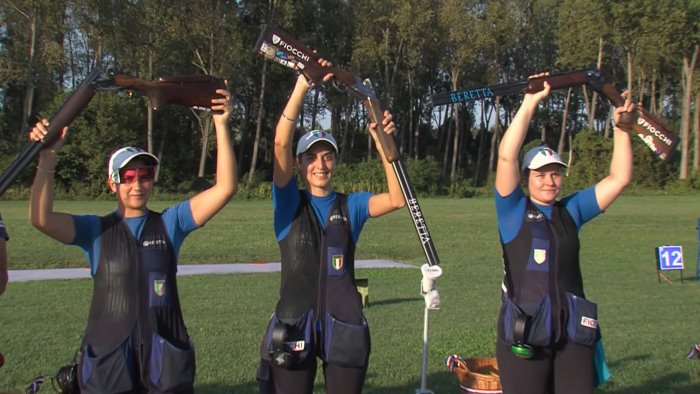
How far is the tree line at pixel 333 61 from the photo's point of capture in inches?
1690

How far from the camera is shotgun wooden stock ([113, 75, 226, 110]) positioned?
370cm

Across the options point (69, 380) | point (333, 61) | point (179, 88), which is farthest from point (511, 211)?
point (333, 61)

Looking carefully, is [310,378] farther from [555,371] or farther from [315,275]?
[555,371]

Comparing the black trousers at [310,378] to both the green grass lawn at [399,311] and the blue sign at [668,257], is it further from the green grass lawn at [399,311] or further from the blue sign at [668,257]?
the blue sign at [668,257]

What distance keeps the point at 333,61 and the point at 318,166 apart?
38.0 metres

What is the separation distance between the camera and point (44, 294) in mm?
11008

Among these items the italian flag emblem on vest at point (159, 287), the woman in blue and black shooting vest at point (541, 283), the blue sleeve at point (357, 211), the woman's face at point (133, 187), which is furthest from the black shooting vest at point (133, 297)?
the woman in blue and black shooting vest at point (541, 283)

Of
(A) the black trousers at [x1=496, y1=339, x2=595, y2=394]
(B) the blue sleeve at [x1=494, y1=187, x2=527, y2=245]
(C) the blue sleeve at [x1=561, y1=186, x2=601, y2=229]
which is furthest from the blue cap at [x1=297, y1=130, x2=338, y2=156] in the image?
(A) the black trousers at [x1=496, y1=339, x2=595, y2=394]

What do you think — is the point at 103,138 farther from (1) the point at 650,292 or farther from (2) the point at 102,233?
(2) the point at 102,233

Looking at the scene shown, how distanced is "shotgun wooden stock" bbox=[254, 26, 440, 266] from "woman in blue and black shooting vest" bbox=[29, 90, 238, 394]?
36.6 inches

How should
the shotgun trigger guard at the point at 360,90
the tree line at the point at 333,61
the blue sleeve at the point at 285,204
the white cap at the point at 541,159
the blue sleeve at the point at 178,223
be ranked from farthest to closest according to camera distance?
the tree line at the point at 333,61 → the shotgun trigger guard at the point at 360,90 → the white cap at the point at 541,159 → the blue sleeve at the point at 285,204 → the blue sleeve at the point at 178,223

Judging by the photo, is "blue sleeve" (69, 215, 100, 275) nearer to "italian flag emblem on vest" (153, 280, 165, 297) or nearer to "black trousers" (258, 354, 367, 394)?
"italian flag emblem on vest" (153, 280, 165, 297)

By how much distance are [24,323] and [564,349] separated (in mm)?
7434

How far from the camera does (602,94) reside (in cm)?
429
